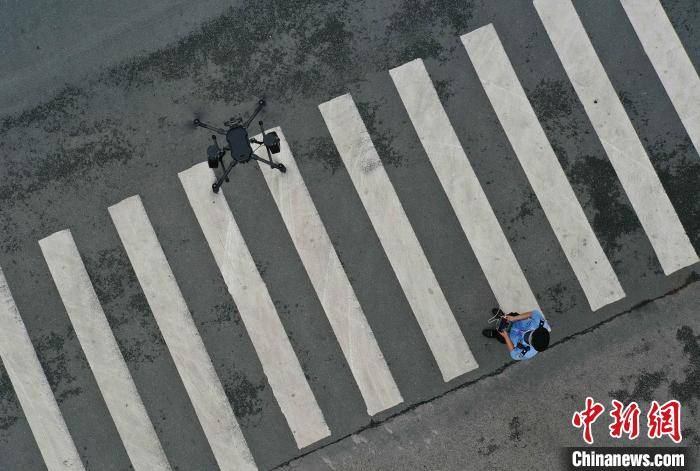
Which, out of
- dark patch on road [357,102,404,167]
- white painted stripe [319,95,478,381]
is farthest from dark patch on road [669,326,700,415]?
dark patch on road [357,102,404,167]

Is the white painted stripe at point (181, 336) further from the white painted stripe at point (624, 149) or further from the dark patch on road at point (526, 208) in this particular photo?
the white painted stripe at point (624, 149)

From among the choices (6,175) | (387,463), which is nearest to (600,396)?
(387,463)

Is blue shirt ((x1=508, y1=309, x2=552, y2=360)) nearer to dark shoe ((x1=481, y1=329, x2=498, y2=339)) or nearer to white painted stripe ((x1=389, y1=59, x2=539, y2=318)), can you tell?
dark shoe ((x1=481, y1=329, x2=498, y2=339))

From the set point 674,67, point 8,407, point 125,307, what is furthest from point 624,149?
point 8,407

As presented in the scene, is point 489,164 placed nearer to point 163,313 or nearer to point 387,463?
point 387,463

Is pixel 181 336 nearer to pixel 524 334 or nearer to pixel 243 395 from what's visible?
pixel 243 395
